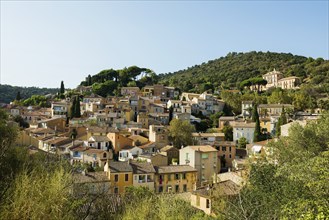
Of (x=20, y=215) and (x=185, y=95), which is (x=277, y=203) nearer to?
(x=20, y=215)

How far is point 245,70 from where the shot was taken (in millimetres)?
105938

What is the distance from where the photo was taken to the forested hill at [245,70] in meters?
85.3

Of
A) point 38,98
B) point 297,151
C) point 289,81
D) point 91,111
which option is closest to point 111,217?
point 297,151

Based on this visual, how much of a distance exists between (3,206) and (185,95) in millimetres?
67379

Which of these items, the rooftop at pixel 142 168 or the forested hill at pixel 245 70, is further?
the forested hill at pixel 245 70

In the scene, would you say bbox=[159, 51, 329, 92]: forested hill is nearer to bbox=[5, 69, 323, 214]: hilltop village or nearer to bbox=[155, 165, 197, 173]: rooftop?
bbox=[5, 69, 323, 214]: hilltop village

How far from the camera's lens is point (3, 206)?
598 centimetres

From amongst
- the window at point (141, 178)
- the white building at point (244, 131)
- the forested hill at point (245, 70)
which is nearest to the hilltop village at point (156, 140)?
the window at point (141, 178)

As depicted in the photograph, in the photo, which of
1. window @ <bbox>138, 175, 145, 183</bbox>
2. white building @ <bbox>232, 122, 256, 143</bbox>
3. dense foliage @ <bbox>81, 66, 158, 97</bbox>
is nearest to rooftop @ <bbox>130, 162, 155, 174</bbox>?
window @ <bbox>138, 175, 145, 183</bbox>

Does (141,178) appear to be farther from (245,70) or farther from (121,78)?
(245,70)

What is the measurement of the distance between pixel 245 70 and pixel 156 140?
235 feet

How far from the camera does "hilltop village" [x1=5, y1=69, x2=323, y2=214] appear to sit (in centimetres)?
2867

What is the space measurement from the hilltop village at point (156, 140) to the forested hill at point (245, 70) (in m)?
20.4

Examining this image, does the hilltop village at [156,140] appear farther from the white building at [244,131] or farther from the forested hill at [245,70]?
the forested hill at [245,70]
